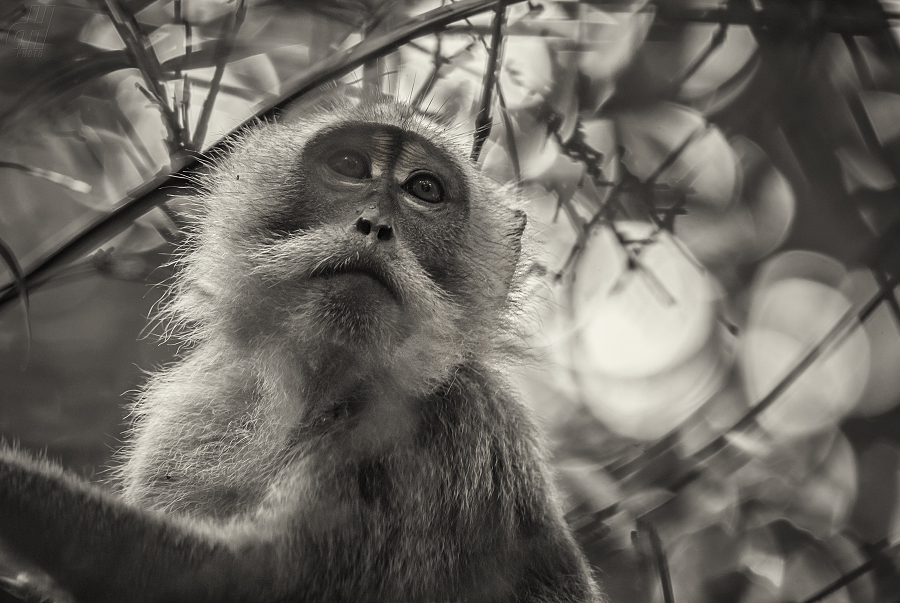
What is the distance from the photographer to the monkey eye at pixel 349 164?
317 centimetres

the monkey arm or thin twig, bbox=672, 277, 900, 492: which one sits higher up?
thin twig, bbox=672, 277, 900, 492

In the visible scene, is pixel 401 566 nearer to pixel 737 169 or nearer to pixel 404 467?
pixel 404 467

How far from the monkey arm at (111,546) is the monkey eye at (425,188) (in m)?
1.52

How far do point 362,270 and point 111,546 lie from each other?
3.91 feet

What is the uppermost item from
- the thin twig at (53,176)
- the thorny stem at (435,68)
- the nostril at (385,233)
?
the thorny stem at (435,68)

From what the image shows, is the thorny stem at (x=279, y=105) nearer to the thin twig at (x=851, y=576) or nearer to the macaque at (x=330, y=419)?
the macaque at (x=330, y=419)

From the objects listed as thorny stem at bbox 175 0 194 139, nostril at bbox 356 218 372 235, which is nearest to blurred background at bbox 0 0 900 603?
thorny stem at bbox 175 0 194 139

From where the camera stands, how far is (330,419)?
9.14 feet

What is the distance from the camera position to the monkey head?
9.15 ft

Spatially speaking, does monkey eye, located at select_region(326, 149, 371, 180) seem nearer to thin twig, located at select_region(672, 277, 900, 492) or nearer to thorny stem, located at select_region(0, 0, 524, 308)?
thorny stem, located at select_region(0, 0, 524, 308)

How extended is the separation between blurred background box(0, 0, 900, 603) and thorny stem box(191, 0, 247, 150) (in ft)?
0.04

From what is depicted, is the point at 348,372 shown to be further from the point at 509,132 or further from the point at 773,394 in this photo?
the point at 773,394

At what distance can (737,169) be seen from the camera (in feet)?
11.1

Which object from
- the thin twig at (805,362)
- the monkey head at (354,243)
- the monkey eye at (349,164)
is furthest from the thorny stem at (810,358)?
the monkey eye at (349,164)
